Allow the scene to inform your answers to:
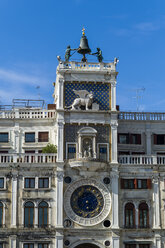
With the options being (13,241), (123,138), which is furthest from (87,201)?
(123,138)

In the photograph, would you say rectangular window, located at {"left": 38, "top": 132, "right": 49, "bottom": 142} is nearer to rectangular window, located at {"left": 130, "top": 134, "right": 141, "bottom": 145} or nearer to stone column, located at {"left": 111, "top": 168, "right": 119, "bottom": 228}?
stone column, located at {"left": 111, "top": 168, "right": 119, "bottom": 228}

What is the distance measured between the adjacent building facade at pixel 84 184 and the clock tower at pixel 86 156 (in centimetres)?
10

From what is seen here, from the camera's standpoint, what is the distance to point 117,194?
5953cm

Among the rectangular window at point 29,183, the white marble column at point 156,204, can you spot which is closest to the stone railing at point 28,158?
the rectangular window at point 29,183

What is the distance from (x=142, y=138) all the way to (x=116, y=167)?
6.49 metres

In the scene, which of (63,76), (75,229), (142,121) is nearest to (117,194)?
(75,229)

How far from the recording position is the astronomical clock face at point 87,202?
59094 millimetres

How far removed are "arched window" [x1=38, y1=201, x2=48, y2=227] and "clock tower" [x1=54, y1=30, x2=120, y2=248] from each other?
1.36 meters

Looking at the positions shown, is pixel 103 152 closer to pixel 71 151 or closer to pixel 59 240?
pixel 71 151

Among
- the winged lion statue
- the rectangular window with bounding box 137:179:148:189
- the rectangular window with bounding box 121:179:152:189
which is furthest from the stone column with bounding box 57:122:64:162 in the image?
the rectangular window with bounding box 137:179:148:189

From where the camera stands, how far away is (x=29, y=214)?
5906 cm

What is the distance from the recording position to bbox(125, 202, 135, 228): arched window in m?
59.5

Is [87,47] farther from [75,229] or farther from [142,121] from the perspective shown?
[75,229]

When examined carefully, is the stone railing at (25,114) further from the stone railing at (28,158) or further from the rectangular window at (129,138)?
the rectangular window at (129,138)
